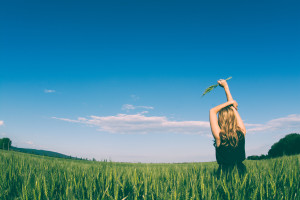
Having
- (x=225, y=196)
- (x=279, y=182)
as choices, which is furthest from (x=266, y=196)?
(x=279, y=182)

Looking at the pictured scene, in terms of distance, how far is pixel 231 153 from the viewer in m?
3.78

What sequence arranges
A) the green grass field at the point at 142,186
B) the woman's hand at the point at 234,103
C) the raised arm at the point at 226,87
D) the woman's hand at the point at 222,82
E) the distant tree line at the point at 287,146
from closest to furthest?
1. the green grass field at the point at 142,186
2. the woman's hand at the point at 234,103
3. the raised arm at the point at 226,87
4. the woman's hand at the point at 222,82
5. the distant tree line at the point at 287,146

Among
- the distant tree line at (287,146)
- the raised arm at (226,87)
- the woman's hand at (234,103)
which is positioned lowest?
the distant tree line at (287,146)

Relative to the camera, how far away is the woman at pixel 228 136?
3.74 m

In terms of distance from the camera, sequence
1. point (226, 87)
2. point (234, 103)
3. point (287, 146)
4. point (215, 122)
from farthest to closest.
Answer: point (287, 146) < point (226, 87) < point (234, 103) < point (215, 122)

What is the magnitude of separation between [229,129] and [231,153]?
457mm

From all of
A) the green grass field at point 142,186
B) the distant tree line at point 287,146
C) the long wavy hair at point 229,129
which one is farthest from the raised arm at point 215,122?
the distant tree line at point 287,146

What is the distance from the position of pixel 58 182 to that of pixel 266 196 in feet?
8.91

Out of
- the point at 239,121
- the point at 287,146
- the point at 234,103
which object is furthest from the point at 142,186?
the point at 287,146

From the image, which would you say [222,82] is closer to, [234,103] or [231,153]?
[234,103]

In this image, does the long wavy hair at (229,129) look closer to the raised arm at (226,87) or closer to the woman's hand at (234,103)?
the woman's hand at (234,103)

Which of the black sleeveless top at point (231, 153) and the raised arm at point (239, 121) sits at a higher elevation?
the raised arm at point (239, 121)

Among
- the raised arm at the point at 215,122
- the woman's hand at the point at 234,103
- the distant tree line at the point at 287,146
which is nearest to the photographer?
the raised arm at the point at 215,122

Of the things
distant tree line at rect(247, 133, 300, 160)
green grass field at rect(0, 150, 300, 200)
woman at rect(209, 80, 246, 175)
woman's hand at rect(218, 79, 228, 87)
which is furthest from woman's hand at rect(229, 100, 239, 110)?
distant tree line at rect(247, 133, 300, 160)
